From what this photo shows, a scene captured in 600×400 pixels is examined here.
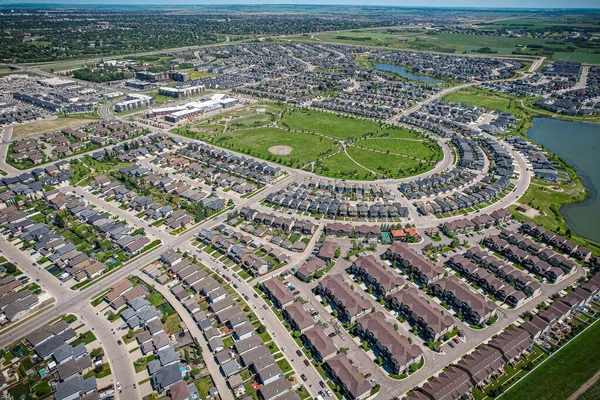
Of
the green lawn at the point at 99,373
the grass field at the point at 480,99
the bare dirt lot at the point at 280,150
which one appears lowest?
the green lawn at the point at 99,373

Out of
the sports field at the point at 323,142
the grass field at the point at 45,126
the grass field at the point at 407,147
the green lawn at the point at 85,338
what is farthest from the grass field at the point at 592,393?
the grass field at the point at 45,126

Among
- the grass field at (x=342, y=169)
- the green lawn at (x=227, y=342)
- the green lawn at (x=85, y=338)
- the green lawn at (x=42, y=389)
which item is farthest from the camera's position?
the grass field at (x=342, y=169)

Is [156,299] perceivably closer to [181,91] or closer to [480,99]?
[181,91]

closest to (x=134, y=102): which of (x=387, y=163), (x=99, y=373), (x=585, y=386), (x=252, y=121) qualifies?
(x=252, y=121)

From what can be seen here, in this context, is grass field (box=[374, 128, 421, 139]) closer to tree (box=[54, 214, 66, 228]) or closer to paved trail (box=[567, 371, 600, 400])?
paved trail (box=[567, 371, 600, 400])

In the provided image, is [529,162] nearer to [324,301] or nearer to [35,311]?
[324,301]

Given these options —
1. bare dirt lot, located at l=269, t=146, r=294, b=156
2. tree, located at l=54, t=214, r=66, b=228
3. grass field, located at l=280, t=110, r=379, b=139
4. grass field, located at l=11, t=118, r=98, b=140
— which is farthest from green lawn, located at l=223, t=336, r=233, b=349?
grass field, located at l=11, t=118, r=98, b=140

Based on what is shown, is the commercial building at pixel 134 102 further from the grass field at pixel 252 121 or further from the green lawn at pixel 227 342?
the green lawn at pixel 227 342

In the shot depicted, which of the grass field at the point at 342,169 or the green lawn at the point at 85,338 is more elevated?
the grass field at the point at 342,169
